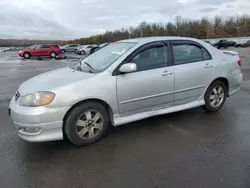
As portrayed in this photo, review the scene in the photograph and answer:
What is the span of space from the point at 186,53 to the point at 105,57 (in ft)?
5.07

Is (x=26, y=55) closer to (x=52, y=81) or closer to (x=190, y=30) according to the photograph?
(x=52, y=81)

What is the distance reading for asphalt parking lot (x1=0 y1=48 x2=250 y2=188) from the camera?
8.84 ft

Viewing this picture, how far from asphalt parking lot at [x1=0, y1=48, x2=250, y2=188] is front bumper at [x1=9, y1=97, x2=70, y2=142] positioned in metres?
0.29

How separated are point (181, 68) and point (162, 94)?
62 centimetres

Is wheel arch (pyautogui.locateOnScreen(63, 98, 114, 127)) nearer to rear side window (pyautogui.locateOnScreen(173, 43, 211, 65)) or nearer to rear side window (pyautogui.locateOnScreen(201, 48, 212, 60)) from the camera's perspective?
rear side window (pyautogui.locateOnScreen(173, 43, 211, 65))

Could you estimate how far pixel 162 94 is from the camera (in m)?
4.08

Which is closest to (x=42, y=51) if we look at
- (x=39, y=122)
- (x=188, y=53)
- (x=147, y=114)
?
(x=188, y=53)

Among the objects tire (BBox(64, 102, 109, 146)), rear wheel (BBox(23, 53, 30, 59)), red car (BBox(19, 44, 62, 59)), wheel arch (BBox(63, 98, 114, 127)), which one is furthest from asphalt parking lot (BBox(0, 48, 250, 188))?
rear wheel (BBox(23, 53, 30, 59))

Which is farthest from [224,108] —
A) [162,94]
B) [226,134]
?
[162,94]

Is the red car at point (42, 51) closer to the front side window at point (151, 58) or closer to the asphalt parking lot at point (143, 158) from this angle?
the asphalt parking lot at point (143, 158)

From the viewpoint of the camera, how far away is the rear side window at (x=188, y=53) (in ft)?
14.2

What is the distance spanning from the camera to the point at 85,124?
3504mm

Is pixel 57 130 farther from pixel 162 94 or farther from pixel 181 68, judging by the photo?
pixel 181 68

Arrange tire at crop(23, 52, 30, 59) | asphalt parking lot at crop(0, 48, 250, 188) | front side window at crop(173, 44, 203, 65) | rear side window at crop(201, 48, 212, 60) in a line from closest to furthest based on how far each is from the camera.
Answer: asphalt parking lot at crop(0, 48, 250, 188), front side window at crop(173, 44, 203, 65), rear side window at crop(201, 48, 212, 60), tire at crop(23, 52, 30, 59)
